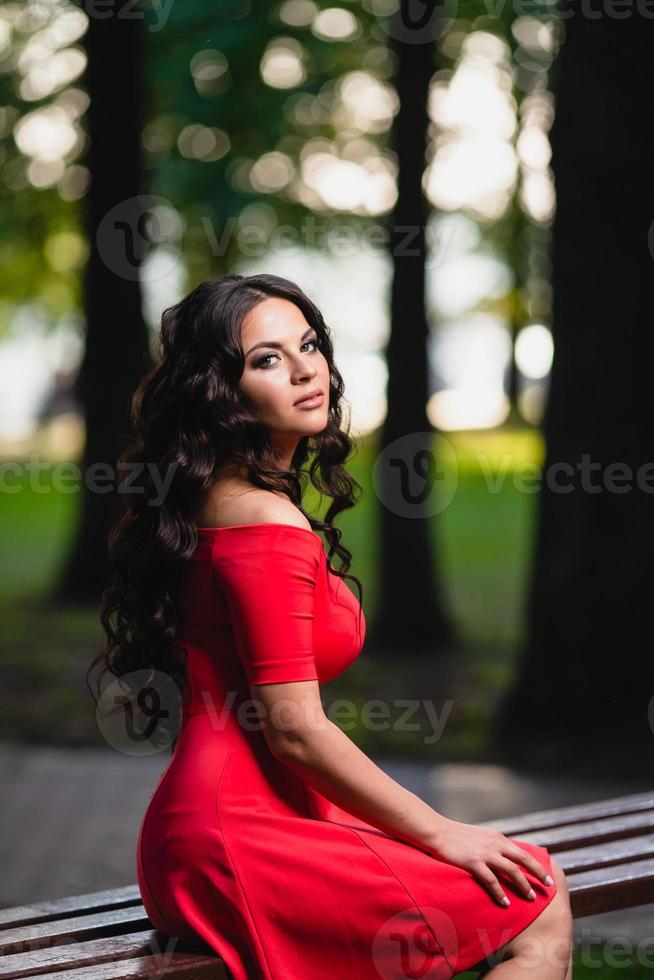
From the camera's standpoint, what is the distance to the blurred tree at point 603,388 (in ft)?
24.8

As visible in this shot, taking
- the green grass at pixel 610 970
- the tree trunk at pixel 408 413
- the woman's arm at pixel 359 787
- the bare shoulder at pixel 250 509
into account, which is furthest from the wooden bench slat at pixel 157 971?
the tree trunk at pixel 408 413

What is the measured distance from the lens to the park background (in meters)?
7.59

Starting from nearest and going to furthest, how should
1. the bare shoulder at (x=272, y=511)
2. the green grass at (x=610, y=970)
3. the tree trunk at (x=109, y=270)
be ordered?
the bare shoulder at (x=272, y=511), the green grass at (x=610, y=970), the tree trunk at (x=109, y=270)

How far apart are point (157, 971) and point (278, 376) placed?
1.35m

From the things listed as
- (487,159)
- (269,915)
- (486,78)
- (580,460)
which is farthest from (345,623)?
(487,159)

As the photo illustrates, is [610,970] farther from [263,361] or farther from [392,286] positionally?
[392,286]

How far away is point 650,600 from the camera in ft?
25.3

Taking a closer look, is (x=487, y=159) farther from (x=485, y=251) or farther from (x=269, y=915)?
(x=269, y=915)

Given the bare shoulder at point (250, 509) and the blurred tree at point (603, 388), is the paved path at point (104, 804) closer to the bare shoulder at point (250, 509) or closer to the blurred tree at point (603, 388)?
the blurred tree at point (603, 388)

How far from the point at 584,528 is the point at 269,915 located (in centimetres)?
532

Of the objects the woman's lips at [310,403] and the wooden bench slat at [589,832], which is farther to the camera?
the wooden bench slat at [589,832]

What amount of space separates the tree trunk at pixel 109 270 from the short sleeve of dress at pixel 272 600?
901 centimetres

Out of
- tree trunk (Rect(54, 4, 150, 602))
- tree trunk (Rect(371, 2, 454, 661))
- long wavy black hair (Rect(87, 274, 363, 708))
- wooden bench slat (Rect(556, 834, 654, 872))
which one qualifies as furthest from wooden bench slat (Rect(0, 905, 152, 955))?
tree trunk (Rect(371, 2, 454, 661))

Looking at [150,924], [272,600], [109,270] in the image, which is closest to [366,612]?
[109,270]
